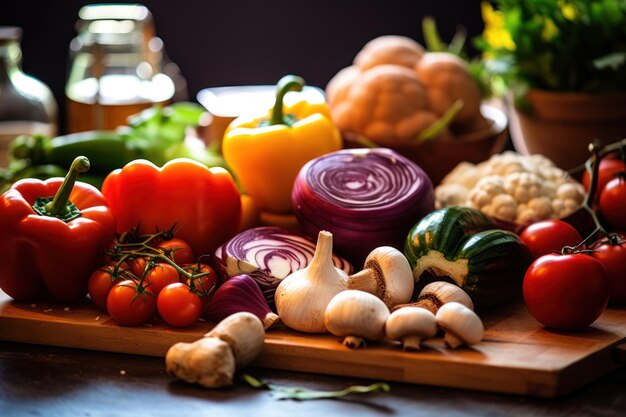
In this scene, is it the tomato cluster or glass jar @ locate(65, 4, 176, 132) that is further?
glass jar @ locate(65, 4, 176, 132)

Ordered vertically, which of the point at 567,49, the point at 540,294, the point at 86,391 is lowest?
the point at 86,391

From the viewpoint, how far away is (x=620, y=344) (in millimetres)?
1478

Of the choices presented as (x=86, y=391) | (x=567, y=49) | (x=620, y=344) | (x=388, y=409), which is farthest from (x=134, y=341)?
(x=567, y=49)

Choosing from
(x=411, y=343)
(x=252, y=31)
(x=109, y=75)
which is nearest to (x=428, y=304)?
(x=411, y=343)

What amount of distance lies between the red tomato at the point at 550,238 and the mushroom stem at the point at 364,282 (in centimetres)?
35

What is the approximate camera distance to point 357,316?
1.42m

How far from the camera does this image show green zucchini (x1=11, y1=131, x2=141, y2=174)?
2188 mm

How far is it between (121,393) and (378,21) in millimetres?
2943

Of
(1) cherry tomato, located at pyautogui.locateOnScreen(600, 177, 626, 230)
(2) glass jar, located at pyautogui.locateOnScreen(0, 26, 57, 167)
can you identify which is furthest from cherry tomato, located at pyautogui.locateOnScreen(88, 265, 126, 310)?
(2) glass jar, located at pyautogui.locateOnScreen(0, 26, 57, 167)

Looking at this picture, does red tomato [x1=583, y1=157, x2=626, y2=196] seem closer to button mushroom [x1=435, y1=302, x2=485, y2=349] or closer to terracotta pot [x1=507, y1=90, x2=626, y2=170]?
terracotta pot [x1=507, y1=90, x2=626, y2=170]

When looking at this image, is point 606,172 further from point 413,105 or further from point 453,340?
point 453,340

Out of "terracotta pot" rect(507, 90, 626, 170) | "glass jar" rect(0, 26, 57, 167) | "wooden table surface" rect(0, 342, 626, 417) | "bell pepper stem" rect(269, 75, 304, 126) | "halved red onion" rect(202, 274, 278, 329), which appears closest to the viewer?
"wooden table surface" rect(0, 342, 626, 417)

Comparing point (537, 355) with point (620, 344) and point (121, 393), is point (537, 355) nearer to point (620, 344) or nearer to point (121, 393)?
point (620, 344)

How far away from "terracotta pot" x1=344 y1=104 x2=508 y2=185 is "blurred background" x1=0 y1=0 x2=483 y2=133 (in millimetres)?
1833
